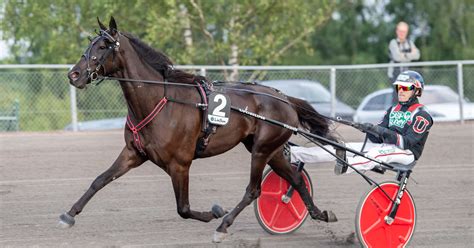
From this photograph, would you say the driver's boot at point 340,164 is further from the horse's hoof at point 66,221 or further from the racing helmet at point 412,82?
the horse's hoof at point 66,221

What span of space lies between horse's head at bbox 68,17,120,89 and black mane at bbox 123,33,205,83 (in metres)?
0.23

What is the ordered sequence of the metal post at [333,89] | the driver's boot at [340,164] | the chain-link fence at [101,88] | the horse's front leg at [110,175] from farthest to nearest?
the metal post at [333,89] → the chain-link fence at [101,88] → the driver's boot at [340,164] → the horse's front leg at [110,175]

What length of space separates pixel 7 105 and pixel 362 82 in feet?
19.5

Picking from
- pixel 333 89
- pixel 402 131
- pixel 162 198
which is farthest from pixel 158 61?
pixel 333 89

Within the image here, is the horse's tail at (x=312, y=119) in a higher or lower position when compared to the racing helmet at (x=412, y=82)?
lower

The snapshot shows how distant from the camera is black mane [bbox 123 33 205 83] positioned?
6.73 meters

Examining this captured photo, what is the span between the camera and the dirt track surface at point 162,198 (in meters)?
7.02

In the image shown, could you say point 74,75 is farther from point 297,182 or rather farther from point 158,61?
point 297,182

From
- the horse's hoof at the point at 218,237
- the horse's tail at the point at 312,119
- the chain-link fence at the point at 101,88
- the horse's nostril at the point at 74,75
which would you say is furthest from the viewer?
the chain-link fence at the point at 101,88

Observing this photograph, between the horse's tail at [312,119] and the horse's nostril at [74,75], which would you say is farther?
the horse's tail at [312,119]

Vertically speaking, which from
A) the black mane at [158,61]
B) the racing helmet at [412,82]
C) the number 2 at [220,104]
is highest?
the black mane at [158,61]

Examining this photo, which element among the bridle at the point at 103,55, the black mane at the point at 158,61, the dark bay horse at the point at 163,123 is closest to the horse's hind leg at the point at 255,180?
the dark bay horse at the point at 163,123

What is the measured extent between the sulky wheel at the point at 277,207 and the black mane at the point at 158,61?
110cm

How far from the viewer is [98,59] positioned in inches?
252
